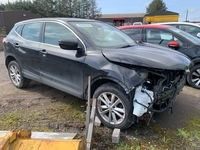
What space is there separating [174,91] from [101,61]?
1228mm

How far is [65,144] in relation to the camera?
1.54m

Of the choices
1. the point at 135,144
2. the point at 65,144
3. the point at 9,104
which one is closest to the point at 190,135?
the point at 135,144

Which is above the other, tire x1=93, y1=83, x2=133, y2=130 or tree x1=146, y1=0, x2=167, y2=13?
tree x1=146, y1=0, x2=167, y2=13

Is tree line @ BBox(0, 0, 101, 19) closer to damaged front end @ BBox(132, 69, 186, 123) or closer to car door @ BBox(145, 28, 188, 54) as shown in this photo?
car door @ BBox(145, 28, 188, 54)

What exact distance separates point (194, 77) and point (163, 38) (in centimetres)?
133

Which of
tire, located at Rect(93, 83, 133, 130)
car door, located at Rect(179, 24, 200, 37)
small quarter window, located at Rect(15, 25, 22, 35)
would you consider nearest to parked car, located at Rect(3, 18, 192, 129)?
tire, located at Rect(93, 83, 133, 130)

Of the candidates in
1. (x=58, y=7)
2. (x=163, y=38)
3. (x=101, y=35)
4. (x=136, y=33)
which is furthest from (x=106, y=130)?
(x=58, y=7)

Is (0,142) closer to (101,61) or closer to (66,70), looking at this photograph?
(101,61)

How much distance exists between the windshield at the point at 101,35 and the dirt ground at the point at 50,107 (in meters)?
1.34

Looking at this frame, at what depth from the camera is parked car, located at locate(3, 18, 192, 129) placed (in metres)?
2.54

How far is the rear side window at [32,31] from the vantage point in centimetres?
392

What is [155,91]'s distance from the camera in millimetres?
2562

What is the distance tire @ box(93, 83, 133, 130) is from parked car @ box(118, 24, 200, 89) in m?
2.80

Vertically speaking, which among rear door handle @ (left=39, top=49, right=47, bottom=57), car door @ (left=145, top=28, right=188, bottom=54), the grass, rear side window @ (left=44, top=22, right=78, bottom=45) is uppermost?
rear side window @ (left=44, top=22, right=78, bottom=45)
